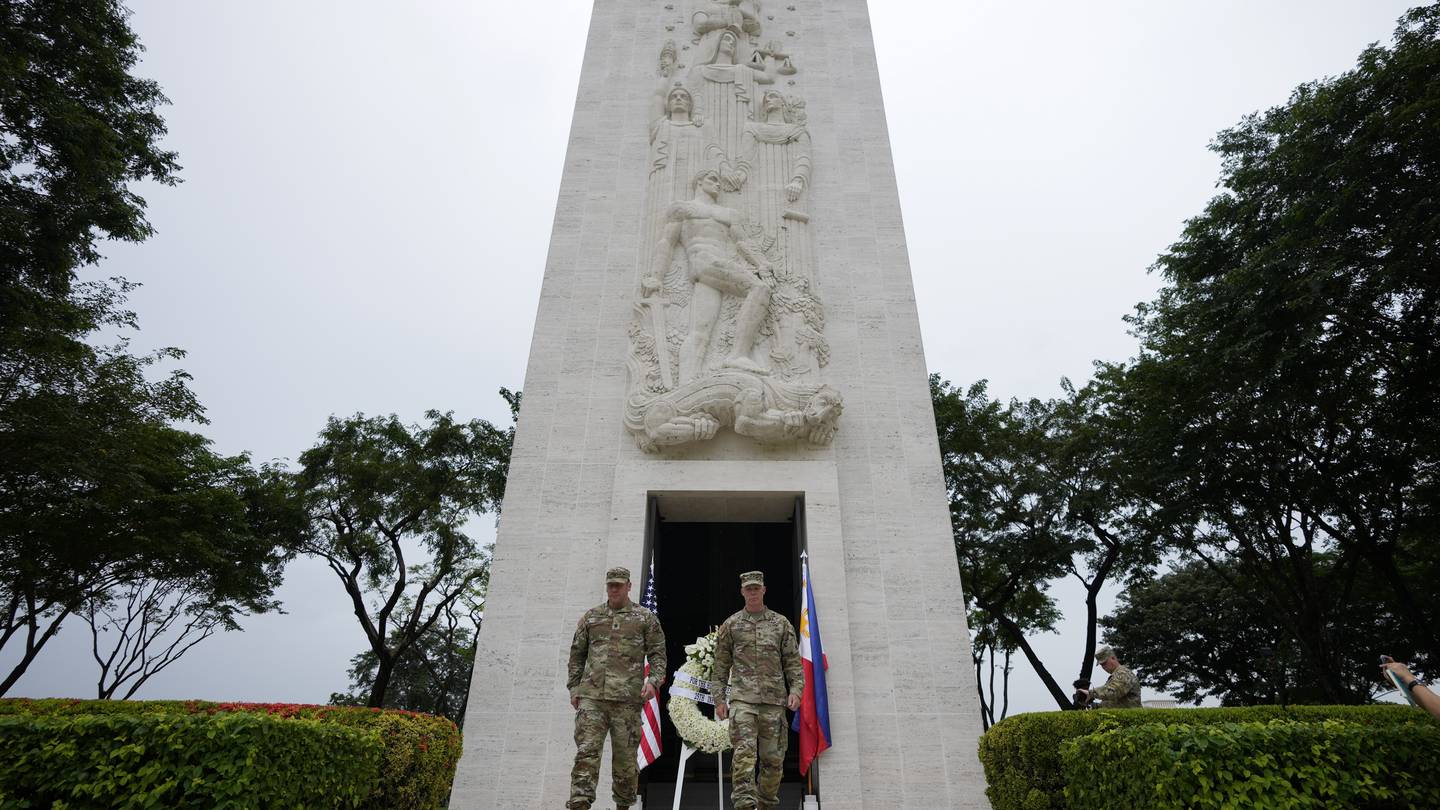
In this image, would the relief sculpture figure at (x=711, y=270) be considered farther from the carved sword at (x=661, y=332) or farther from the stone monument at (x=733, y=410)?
the carved sword at (x=661, y=332)

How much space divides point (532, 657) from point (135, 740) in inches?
195

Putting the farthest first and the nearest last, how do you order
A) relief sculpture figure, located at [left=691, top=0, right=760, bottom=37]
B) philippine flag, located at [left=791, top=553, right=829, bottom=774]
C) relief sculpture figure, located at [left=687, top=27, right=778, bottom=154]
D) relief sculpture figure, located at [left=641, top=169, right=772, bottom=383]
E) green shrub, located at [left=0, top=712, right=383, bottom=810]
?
relief sculpture figure, located at [left=691, top=0, right=760, bottom=37] < relief sculpture figure, located at [left=687, top=27, right=778, bottom=154] < relief sculpture figure, located at [left=641, top=169, right=772, bottom=383] < philippine flag, located at [left=791, top=553, right=829, bottom=774] < green shrub, located at [left=0, top=712, right=383, bottom=810]

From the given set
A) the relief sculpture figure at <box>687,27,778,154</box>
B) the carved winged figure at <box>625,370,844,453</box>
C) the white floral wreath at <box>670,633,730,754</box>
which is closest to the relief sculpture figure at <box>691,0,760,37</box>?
the relief sculpture figure at <box>687,27,778,154</box>

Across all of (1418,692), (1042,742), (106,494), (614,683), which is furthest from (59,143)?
(1418,692)

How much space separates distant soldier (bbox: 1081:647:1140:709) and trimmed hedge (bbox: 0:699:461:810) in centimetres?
753

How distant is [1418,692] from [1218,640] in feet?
94.0

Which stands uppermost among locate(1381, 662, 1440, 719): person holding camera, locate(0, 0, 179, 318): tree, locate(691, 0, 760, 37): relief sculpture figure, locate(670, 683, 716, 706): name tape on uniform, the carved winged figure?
locate(691, 0, 760, 37): relief sculpture figure

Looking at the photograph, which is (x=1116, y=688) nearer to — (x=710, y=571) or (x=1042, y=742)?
(x=1042, y=742)

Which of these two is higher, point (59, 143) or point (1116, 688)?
point (59, 143)

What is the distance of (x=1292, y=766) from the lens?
197 inches

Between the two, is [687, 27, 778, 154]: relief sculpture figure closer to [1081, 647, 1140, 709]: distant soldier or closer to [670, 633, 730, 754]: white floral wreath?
[670, 633, 730, 754]: white floral wreath

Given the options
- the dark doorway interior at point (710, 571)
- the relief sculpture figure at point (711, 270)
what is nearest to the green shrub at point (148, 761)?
the relief sculpture figure at point (711, 270)

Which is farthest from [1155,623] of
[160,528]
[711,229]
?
[160,528]

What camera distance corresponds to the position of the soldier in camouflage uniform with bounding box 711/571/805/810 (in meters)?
6.76
